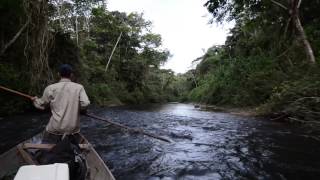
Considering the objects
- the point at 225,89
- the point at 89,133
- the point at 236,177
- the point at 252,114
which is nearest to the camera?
the point at 236,177

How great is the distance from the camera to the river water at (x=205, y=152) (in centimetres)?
603

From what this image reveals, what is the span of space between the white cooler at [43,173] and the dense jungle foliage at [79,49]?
9.28m

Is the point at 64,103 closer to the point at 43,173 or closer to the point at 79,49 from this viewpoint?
the point at 43,173

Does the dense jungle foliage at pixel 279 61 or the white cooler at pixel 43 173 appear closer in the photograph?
the white cooler at pixel 43 173

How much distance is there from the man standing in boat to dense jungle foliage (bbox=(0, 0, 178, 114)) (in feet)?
26.1

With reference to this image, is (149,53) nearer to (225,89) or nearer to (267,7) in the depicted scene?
(225,89)

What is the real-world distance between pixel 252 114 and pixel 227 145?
998cm

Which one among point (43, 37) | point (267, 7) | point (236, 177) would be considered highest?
point (267, 7)

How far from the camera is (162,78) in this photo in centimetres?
6600

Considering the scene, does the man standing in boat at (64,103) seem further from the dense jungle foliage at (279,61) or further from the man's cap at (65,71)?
the dense jungle foliage at (279,61)

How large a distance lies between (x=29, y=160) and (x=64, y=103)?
97cm

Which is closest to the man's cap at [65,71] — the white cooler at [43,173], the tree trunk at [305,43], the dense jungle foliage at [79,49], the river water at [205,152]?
the white cooler at [43,173]

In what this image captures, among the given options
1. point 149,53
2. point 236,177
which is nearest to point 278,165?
point 236,177

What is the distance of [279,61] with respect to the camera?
19891 millimetres
